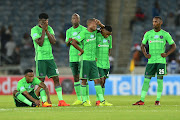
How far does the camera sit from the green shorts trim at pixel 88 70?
11.6m

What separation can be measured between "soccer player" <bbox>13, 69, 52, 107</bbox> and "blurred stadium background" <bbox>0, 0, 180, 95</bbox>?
8.67 metres

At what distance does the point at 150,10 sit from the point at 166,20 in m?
1.26

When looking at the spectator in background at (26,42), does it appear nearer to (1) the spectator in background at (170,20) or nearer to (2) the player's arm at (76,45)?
(1) the spectator in background at (170,20)

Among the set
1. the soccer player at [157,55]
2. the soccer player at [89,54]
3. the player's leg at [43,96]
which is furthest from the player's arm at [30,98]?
the soccer player at [157,55]

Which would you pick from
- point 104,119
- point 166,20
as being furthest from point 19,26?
point 104,119

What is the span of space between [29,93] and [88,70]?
1537 millimetres

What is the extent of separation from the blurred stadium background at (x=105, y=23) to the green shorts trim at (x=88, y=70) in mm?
8387

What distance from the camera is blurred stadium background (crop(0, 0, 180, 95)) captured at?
2041cm

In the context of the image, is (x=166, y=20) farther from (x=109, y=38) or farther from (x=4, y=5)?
(x=109, y=38)

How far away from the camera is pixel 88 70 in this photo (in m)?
11.6

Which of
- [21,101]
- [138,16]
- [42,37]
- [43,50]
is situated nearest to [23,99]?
[21,101]

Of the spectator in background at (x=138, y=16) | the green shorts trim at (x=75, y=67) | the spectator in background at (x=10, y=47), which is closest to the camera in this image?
the green shorts trim at (x=75, y=67)

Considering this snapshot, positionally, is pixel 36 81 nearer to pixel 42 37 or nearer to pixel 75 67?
pixel 42 37

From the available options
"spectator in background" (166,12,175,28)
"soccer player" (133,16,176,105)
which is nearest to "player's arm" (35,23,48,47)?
"soccer player" (133,16,176,105)
